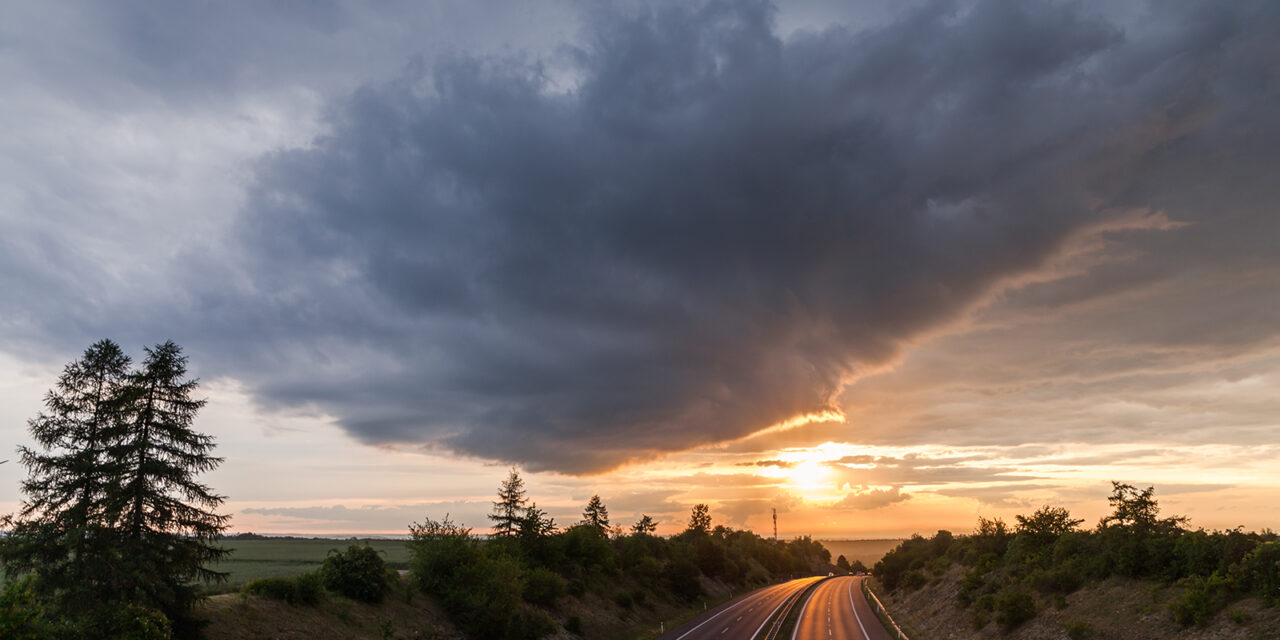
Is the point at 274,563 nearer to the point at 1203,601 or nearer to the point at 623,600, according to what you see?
the point at 623,600

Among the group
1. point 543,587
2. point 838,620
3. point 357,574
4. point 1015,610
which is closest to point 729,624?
point 838,620

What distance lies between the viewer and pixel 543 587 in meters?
51.0

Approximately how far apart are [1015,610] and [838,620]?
78.6ft

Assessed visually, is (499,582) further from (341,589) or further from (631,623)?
(631,623)

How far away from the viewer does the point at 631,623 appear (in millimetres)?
60719

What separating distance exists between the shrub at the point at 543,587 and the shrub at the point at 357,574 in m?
13.1

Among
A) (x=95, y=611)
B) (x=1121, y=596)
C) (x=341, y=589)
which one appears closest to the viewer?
(x=95, y=611)

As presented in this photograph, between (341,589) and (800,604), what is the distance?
53186 millimetres

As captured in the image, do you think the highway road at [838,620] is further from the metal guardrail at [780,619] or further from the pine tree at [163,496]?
the pine tree at [163,496]

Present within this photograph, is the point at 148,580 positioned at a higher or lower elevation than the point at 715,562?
higher

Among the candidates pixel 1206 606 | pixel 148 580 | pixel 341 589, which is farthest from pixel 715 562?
pixel 148 580

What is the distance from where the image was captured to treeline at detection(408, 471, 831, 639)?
41.5m

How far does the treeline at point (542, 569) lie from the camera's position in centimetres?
4150

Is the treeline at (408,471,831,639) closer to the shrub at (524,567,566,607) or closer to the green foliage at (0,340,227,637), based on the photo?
the shrub at (524,567,566,607)
